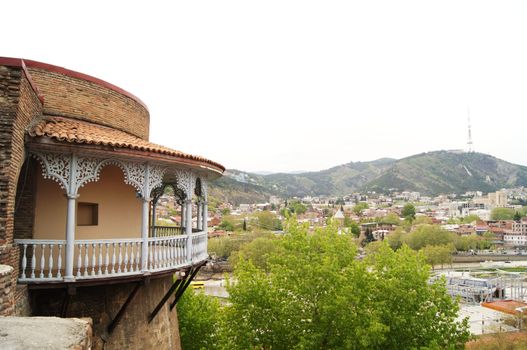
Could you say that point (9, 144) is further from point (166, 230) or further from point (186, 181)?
point (166, 230)

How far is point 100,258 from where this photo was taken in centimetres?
791

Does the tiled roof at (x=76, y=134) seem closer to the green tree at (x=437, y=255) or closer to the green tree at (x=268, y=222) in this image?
the green tree at (x=437, y=255)

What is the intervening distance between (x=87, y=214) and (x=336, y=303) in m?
7.43

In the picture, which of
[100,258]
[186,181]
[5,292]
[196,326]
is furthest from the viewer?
[196,326]

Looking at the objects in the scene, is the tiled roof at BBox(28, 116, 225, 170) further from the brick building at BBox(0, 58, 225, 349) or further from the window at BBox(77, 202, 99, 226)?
the window at BBox(77, 202, 99, 226)

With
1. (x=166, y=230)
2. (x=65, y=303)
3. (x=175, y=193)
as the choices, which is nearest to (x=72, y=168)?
(x=65, y=303)

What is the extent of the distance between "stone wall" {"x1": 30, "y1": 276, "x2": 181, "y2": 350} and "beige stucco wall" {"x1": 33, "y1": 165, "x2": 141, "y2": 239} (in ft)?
4.29

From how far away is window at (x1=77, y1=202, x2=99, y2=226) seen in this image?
9694 mm

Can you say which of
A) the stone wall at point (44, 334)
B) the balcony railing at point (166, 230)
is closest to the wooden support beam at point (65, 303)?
the stone wall at point (44, 334)

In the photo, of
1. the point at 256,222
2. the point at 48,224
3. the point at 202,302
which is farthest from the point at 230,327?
the point at 256,222

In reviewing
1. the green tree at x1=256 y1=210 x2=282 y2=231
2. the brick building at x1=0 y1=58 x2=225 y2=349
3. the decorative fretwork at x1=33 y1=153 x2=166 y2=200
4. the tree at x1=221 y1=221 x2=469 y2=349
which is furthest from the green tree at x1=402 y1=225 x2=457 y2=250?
the decorative fretwork at x1=33 y1=153 x2=166 y2=200

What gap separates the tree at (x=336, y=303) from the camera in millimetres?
12914

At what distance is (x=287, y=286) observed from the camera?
14711mm

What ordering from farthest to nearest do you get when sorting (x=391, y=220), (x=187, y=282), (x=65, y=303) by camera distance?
1. (x=391, y=220)
2. (x=187, y=282)
3. (x=65, y=303)
